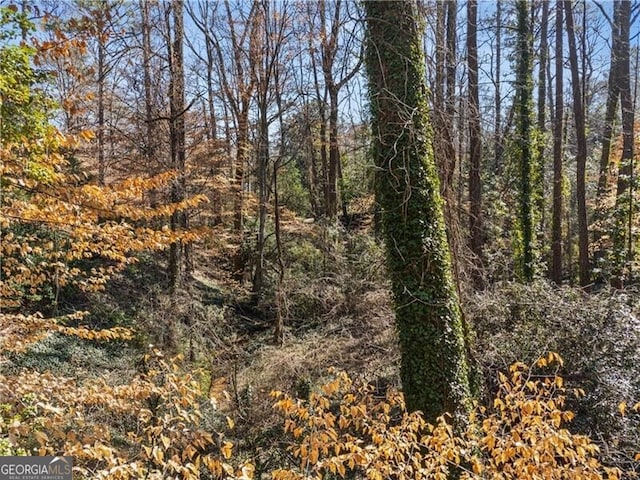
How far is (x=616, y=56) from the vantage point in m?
11.1

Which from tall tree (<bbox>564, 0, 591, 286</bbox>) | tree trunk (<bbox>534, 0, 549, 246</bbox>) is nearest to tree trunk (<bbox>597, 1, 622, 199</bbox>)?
tall tree (<bbox>564, 0, 591, 286</bbox>)

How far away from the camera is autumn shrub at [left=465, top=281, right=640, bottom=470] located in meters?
4.81

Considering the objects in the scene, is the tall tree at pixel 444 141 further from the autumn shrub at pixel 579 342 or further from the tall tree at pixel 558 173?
the tall tree at pixel 558 173

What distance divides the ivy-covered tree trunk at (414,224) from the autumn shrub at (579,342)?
3.14 feet

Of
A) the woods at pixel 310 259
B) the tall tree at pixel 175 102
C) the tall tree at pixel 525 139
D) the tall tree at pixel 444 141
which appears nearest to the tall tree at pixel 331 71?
the woods at pixel 310 259

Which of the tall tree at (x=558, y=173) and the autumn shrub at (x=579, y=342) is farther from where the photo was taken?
the tall tree at (x=558, y=173)

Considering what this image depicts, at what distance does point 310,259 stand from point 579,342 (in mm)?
8222

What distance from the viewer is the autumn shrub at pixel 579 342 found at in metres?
4.81

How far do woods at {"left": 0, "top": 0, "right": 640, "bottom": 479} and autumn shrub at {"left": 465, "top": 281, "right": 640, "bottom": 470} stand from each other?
0.03 meters

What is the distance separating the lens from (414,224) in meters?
4.06

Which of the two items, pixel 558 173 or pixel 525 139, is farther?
pixel 558 173

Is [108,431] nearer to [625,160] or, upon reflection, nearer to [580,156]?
[625,160]

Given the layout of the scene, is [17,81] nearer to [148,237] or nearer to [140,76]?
[148,237]

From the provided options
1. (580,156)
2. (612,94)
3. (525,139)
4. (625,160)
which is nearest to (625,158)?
(625,160)
